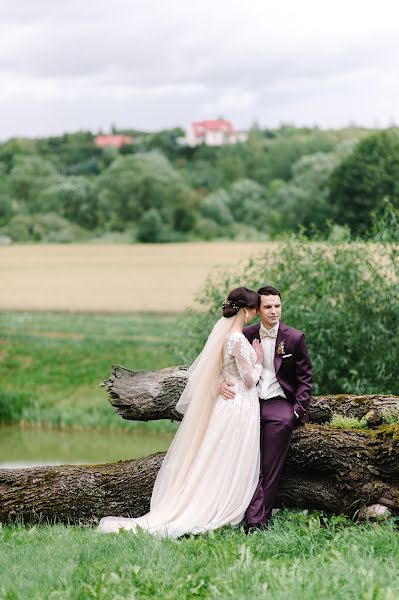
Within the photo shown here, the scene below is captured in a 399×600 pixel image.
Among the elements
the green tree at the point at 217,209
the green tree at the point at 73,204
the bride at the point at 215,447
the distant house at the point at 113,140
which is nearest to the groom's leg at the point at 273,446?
the bride at the point at 215,447

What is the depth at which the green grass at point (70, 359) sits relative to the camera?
21531 mm

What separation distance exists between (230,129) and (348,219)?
50.7m

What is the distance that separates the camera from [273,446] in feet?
23.8

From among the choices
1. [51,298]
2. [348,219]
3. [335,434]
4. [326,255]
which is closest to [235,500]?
[335,434]

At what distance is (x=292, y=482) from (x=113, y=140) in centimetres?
6016

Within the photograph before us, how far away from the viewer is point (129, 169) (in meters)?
50.4

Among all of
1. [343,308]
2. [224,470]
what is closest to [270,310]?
[224,470]

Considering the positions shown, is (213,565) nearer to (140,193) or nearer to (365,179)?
(365,179)

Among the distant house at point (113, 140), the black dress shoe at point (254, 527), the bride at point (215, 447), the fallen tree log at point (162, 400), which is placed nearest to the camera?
the black dress shoe at point (254, 527)

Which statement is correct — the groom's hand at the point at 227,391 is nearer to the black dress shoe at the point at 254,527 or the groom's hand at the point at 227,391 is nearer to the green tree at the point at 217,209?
the black dress shoe at the point at 254,527

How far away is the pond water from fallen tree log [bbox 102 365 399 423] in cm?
1051

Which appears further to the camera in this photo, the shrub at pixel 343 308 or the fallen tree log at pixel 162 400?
the shrub at pixel 343 308

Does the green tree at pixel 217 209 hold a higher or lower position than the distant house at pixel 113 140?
lower

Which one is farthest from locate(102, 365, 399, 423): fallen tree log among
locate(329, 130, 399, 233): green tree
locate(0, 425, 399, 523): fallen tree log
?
locate(329, 130, 399, 233): green tree
